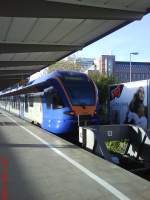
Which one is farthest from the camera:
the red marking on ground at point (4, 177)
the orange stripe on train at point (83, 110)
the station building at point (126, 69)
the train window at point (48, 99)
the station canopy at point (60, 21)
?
the station building at point (126, 69)

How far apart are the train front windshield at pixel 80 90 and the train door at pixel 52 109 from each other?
0.61m

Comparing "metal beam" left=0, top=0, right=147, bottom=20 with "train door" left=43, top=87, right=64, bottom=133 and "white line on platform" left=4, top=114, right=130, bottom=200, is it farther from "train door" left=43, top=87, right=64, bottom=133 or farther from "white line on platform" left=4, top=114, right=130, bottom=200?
"train door" left=43, top=87, right=64, bottom=133

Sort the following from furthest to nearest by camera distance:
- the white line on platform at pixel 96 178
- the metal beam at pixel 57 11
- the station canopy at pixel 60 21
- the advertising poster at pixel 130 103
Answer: the advertising poster at pixel 130 103, the station canopy at pixel 60 21, the metal beam at pixel 57 11, the white line on platform at pixel 96 178

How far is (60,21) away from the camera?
16938mm

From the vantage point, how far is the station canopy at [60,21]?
1393 cm

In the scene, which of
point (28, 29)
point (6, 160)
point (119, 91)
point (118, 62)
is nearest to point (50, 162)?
point (6, 160)

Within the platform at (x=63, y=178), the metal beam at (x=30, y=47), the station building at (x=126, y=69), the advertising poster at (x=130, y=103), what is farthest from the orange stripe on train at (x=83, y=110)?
the station building at (x=126, y=69)

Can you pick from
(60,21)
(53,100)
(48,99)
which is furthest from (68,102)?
(60,21)

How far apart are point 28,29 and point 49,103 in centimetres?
374

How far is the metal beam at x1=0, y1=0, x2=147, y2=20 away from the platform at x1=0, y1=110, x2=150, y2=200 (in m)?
4.62

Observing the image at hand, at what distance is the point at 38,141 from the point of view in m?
16.4

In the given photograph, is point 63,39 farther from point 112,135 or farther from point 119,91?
point 112,135

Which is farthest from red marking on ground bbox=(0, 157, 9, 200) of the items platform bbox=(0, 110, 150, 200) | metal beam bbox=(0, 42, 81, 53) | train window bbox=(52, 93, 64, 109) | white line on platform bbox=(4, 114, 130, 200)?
metal beam bbox=(0, 42, 81, 53)

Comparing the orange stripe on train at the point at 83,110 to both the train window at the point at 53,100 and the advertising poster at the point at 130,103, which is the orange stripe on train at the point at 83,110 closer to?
the train window at the point at 53,100
